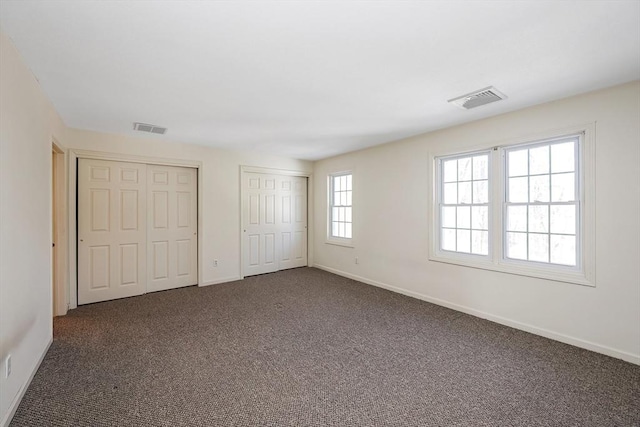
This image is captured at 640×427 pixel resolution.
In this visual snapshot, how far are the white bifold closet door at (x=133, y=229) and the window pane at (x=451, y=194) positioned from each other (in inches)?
158

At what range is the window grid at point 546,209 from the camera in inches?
116

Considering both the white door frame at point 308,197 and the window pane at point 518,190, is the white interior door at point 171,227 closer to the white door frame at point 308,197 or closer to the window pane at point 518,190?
the white door frame at point 308,197

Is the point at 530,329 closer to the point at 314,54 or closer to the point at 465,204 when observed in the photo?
the point at 465,204

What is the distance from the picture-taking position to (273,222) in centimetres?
589

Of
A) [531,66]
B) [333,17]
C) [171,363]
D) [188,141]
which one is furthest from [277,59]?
[188,141]

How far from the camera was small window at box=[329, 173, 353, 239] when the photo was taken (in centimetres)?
570

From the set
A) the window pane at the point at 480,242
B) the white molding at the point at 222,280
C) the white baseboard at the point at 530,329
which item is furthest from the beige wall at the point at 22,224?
the window pane at the point at 480,242

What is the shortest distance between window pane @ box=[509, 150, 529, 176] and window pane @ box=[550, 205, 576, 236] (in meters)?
0.51

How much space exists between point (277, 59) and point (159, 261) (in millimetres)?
3851

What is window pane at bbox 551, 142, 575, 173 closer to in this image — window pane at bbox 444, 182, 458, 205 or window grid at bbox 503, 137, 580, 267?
window grid at bbox 503, 137, 580, 267

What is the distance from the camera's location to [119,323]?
11.0 feet

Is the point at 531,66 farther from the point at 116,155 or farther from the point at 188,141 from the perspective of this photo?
the point at 116,155

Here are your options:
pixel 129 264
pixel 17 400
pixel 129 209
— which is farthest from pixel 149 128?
pixel 17 400

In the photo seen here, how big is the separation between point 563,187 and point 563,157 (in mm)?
313
